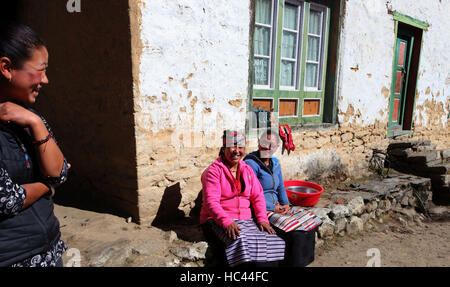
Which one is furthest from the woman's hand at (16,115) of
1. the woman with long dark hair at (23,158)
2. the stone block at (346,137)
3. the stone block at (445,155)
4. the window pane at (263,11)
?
the stone block at (445,155)

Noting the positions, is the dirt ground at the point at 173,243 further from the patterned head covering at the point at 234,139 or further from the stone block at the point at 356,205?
the patterned head covering at the point at 234,139

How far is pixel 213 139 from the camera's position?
12.3ft

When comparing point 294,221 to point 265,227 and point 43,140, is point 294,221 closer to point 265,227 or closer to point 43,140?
point 265,227

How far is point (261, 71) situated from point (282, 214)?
2.15m

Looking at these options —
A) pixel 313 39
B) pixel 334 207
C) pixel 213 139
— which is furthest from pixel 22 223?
pixel 313 39

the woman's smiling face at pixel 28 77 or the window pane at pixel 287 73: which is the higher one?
the window pane at pixel 287 73

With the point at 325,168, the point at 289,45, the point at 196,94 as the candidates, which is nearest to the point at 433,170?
the point at 325,168

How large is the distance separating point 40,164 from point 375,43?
5.93 meters

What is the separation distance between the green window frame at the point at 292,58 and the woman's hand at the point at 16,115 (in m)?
3.09

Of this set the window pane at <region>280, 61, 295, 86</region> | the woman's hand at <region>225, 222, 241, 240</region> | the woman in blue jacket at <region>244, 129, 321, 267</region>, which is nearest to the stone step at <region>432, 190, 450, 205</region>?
the window pane at <region>280, 61, 295, 86</region>

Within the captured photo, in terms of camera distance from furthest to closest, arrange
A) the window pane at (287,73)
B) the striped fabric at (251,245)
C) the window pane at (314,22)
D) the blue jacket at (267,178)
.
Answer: the window pane at (314,22) < the window pane at (287,73) < the blue jacket at (267,178) < the striped fabric at (251,245)

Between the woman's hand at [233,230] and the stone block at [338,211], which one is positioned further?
the stone block at [338,211]

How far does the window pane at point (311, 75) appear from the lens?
5062 mm

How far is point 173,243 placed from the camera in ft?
9.86
